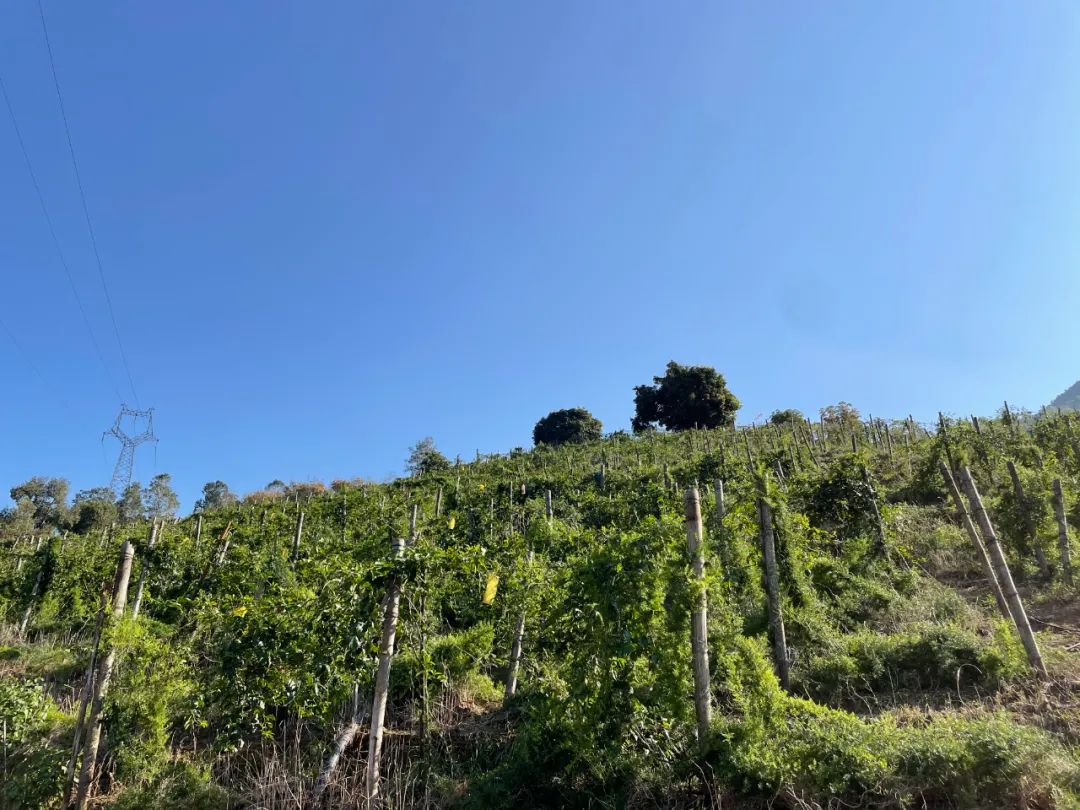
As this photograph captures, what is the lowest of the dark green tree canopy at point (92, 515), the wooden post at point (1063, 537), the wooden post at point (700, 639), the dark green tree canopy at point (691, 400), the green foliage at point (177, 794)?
the green foliage at point (177, 794)

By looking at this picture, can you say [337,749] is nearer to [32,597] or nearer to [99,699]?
[99,699]

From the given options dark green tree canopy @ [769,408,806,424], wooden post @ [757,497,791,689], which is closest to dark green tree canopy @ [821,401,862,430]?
dark green tree canopy @ [769,408,806,424]

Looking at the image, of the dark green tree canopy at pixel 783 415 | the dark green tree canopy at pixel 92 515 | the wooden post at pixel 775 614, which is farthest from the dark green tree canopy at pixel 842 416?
the dark green tree canopy at pixel 92 515

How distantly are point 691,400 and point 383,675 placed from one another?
35.5 m

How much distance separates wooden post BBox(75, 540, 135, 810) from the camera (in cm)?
552

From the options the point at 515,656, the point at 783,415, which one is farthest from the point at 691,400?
the point at 515,656

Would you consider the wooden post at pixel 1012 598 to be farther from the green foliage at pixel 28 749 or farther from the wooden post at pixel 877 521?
the green foliage at pixel 28 749

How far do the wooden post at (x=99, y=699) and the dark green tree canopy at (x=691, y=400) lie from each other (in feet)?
112

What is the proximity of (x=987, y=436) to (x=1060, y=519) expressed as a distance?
31.8 feet

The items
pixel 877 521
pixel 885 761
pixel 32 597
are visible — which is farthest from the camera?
pixel 32 597

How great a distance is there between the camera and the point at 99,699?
18.7ft

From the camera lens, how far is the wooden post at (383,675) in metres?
4.71

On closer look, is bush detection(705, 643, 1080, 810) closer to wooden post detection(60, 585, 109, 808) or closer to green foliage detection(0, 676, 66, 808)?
wooden post detection(60, 585, 109, 808)

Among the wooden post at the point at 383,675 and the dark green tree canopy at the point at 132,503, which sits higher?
the dark green tree canopy at the point at 132,503
